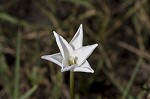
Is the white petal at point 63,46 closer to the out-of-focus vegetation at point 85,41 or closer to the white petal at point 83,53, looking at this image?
the white petal at point 83,53

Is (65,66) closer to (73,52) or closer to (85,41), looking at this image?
(73,52)

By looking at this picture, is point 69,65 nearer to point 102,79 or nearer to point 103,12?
point 102,79

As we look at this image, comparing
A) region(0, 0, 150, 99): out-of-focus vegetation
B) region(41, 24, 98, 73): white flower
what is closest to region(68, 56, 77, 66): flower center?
region(41, 24, 98, 73): white flower

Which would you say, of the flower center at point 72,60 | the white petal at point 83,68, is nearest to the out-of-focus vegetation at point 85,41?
the flower center at point 72,60

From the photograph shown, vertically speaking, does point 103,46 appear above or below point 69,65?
above

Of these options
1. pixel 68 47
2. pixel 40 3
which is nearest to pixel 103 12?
pixel 40 3

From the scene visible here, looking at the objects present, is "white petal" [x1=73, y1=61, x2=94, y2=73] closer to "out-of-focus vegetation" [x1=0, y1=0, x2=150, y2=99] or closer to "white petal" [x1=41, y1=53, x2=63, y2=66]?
"white petal" [x1=41, y1=53, x2=63, y2=66]
